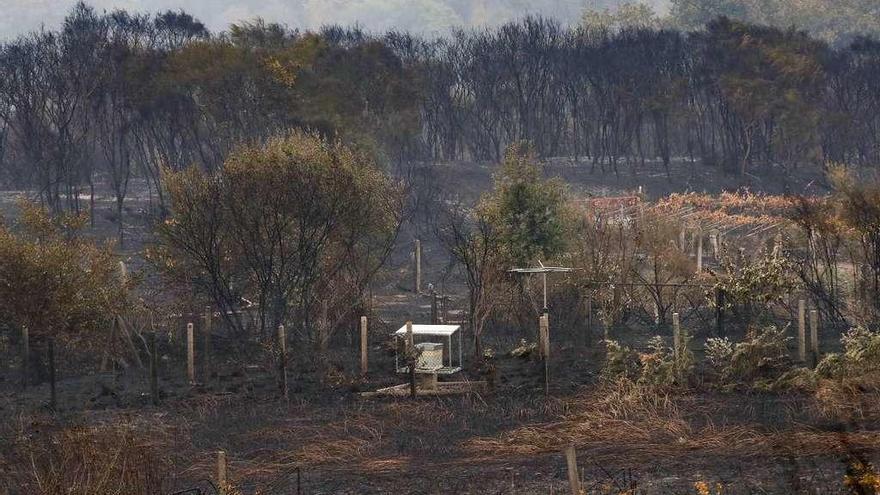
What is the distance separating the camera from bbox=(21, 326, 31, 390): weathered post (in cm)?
3006

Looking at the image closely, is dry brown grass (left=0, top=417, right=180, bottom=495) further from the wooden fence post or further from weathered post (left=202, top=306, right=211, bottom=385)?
the wooden fence post

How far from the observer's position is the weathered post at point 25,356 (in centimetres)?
3006

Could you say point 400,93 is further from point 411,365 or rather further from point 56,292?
point 411,365

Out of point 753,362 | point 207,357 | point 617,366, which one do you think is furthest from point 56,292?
point 753,362

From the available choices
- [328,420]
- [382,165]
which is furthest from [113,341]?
[382,165]

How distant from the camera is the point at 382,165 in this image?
63.8 m

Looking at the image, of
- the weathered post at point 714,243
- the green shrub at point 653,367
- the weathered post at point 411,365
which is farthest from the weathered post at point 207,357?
the weathered post at point 714,243

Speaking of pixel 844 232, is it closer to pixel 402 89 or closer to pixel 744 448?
pixel 744 448

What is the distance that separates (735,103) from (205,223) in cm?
4973

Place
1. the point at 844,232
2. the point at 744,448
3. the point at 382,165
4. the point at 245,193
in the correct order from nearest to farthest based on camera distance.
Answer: the point at 744,448 → the point at 245,193 → the point at 844,232 → the point at 382,165

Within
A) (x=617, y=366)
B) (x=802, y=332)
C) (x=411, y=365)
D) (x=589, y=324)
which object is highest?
(x=802, y=332)

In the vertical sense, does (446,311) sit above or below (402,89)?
below

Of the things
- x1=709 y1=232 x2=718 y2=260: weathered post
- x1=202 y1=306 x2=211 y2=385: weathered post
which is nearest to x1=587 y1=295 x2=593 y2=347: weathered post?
x1=202 y1=306 x2=211 y2=385: weathered post

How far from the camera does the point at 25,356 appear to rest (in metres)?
30.3
